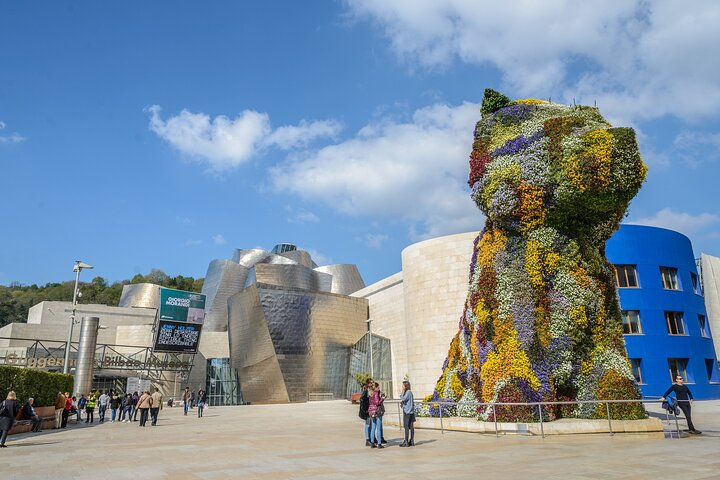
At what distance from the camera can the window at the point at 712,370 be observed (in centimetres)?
3594

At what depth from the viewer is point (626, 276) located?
3481 centimetres

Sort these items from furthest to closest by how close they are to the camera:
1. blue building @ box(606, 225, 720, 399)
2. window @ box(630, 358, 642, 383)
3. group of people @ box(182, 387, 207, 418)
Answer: blue building @ box(606, 225, 720, 399)
window @ box(630, 358, 642, 383)
group of people @ box(182, 387, 207, 418)

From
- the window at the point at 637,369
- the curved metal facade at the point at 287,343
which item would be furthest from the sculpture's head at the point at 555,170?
the curved metal facade at the point at 287,343

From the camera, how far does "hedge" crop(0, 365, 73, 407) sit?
16281 millimetres

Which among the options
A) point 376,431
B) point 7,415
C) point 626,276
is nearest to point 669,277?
point 626,276

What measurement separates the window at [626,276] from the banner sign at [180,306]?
34202 mm

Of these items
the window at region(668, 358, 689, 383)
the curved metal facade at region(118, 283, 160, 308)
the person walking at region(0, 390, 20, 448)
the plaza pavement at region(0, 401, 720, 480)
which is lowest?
the plaza pavement at region(0, 401, 720, 480)

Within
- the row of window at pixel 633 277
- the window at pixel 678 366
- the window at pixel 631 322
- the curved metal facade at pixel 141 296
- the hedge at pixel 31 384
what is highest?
the curved metal facade at pixel 141 296

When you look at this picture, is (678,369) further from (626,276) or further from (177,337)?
(177,337)

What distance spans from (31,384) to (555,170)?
60.7 feet

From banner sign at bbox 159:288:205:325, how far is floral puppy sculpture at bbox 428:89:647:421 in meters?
36.9

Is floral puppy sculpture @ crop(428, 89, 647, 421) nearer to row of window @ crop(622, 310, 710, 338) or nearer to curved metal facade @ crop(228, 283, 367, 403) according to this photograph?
row of window @ crop(622, 310, 710, 338)

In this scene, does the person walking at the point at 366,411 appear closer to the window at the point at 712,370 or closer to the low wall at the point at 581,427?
the low wall at the point at 581,427

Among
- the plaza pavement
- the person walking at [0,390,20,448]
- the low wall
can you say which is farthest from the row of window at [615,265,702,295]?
the person walking at [0,390,20,448]
